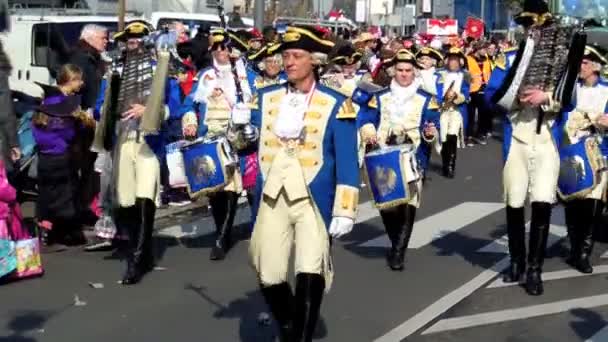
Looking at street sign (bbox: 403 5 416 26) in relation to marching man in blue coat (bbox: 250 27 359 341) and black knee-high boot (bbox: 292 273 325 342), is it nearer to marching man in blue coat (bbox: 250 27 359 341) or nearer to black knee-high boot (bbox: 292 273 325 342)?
marching man in blue coat (bbox: 250 27 359 341)

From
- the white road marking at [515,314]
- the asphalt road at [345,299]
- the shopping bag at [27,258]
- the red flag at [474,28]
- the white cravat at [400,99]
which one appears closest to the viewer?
the asphalt road at [345,299]

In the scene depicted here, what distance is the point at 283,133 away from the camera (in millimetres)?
6277

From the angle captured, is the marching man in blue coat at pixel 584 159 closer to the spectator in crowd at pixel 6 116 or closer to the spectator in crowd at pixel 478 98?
the spectator in crowd at pixel 6 116

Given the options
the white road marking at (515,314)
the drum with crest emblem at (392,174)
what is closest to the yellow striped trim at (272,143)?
the white road marking at (515,314)

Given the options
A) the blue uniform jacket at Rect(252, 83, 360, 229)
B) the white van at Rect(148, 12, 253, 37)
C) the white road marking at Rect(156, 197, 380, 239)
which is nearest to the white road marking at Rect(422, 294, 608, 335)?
the blue uniform jacket at Rect(252, 83, 360, 229)

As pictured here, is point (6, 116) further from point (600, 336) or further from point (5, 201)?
point (600, 336)

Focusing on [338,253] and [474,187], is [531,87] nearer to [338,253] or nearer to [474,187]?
[338,253]

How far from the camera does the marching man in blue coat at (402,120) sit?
9.67m

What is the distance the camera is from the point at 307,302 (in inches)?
251

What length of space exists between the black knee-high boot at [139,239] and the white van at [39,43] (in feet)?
22.2

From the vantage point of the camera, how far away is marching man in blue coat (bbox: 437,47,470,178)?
16094 millimetres

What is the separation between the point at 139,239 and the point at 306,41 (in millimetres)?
3283

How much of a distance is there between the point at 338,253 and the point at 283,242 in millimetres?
3951

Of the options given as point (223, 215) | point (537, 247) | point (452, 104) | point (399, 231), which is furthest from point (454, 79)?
point (537, 247)
